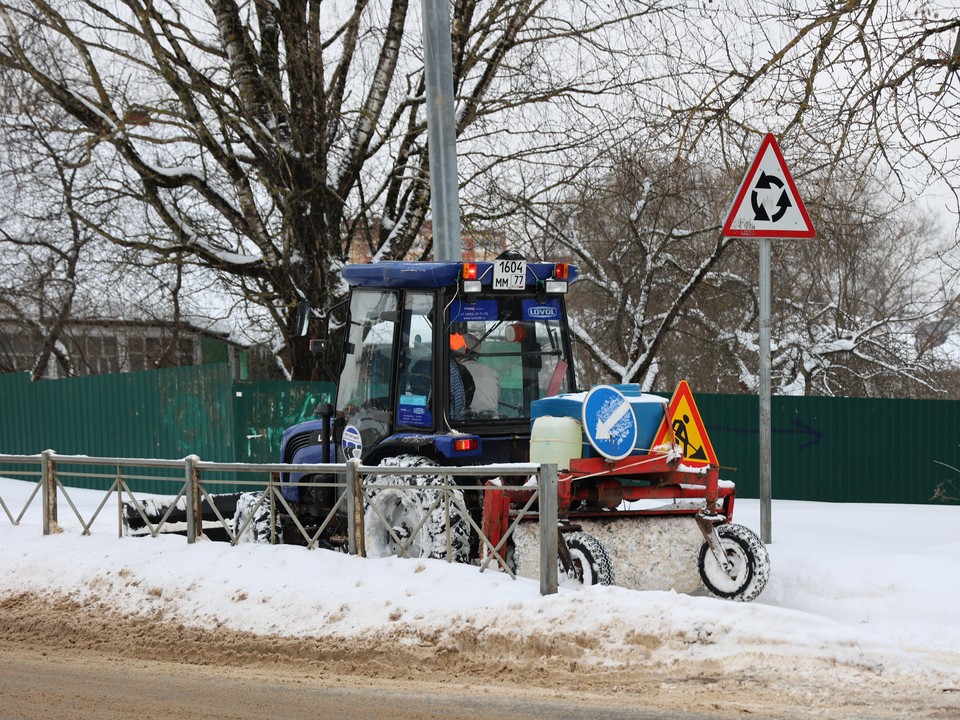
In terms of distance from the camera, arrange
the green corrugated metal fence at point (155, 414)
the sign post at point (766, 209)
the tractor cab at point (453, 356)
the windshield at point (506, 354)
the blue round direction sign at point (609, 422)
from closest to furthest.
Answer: the blue round direction sign at point (609, 422) < the sign post at point (766, 209) < the tractor cab at point (453, 356) < the windshield at point (506, 354) < the green corrugated metal fence at point (155, 414)

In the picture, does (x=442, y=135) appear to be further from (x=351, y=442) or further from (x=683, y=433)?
(x=683, y=433)

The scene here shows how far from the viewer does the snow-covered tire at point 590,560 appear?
276 inches

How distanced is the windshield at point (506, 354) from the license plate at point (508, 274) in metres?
0.22

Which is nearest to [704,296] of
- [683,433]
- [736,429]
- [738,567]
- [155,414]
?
[736,429]

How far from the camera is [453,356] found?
8.37 m

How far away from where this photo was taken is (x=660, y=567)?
7.43 meters

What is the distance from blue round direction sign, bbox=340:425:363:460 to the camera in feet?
28.7

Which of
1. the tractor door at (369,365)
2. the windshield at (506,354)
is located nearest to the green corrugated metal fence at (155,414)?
the tractor door at (369,365)

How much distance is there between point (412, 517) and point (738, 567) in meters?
2.38

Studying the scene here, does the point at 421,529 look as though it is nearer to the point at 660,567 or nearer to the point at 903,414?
the point at 660,567

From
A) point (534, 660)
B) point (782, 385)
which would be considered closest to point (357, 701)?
point (534, 660)

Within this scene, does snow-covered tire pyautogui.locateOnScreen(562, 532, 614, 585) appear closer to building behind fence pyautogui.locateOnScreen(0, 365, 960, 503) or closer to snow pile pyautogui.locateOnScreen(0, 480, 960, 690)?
snow pile pyautogui.locateOnScreen(0, 480, 960, 690)

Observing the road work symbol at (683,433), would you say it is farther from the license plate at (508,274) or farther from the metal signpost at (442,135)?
the metal signpost at (442,135)

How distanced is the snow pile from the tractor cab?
118 cm
